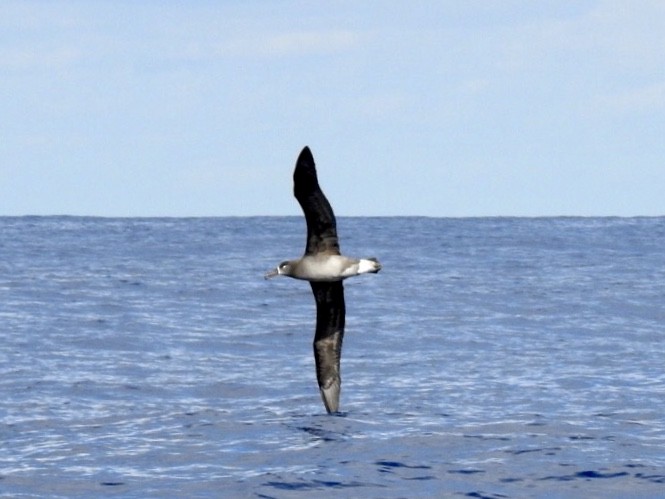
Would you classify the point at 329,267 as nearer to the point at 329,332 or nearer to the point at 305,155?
the point at 305,155

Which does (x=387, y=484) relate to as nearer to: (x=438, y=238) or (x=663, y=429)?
(x=663, y=429)

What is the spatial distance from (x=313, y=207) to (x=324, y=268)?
1.09 m

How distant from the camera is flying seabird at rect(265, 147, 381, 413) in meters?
15.2

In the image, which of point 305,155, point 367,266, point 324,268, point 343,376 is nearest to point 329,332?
point 324,268

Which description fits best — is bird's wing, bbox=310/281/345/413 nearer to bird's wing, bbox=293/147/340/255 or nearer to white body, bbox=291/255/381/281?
white body, bbox=291/255/381/281

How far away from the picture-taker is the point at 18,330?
3025 centimetres

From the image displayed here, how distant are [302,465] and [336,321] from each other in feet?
7.78

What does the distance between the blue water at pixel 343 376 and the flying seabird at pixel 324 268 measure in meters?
0.99

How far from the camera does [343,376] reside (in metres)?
23.8

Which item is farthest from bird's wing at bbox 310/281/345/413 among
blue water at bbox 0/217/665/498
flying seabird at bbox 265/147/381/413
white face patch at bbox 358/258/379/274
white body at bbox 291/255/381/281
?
white face patch at bbox 358/258/379/274

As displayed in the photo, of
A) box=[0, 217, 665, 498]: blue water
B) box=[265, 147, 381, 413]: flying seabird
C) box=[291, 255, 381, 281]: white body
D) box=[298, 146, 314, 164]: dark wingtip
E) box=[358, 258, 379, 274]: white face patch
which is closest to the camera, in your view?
box=[298, 146, 314, 164]: dark wingtip

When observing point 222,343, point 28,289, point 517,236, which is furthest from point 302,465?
point 517,236

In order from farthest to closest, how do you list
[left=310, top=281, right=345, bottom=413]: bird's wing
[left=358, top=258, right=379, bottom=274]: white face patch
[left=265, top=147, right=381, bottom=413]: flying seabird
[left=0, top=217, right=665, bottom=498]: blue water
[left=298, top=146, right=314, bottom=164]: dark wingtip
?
1. [left=310, top=281, right=345, bottom=413]: bird's wing
2. [left=0, top=217, right=665, bottom=498]: blue water
3. [left=358, top=258, right=379, bottom=274]: white face patch
4. [left=265, top=147, right=381, bottom=413]: flying seabird
5. [left=298, top=146, right=314, bottom=164]: dark wingtip

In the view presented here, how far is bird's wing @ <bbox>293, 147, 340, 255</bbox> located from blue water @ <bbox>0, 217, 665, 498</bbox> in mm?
2806
